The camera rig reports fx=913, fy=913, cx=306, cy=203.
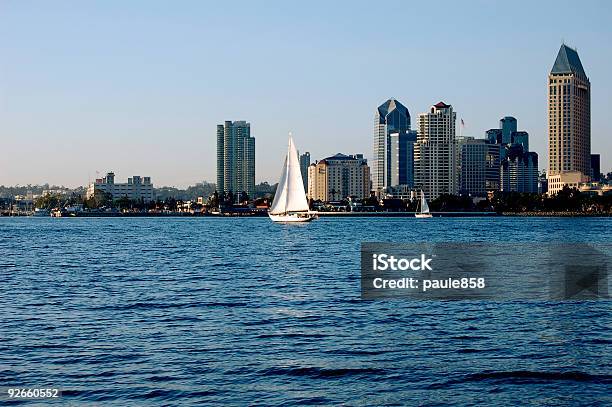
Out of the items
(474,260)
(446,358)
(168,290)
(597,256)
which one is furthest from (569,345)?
(597,256)

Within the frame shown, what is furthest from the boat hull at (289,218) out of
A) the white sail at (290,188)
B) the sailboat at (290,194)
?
the white sail at (290,188)

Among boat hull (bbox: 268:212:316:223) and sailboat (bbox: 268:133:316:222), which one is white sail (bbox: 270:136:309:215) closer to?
sailboat (bbox: 268:133:316:222)

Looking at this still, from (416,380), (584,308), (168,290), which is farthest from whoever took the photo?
(168,290)

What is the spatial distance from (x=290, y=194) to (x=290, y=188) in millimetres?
1619

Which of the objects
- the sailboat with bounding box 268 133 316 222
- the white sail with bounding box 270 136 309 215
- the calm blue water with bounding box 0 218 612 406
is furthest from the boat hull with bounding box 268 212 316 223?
the calm blue water with bounding box 0 218 612 406

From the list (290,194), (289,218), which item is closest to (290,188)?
(290,194)

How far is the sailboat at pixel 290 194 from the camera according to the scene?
15438 cm

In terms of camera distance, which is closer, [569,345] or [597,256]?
[569,345]

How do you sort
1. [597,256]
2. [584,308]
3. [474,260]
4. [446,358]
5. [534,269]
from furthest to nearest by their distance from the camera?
[597,256]
[474,260]
[534,269]
[584,308]
[446,358]

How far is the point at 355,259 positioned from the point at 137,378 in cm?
4754

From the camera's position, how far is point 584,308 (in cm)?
3534

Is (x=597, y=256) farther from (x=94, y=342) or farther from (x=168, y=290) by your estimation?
(x=94, y=342)

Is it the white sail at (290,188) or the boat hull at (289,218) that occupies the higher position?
the white sail at (290,188)

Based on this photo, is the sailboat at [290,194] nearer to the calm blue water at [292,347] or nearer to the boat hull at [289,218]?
the boat hull at [289,218]
